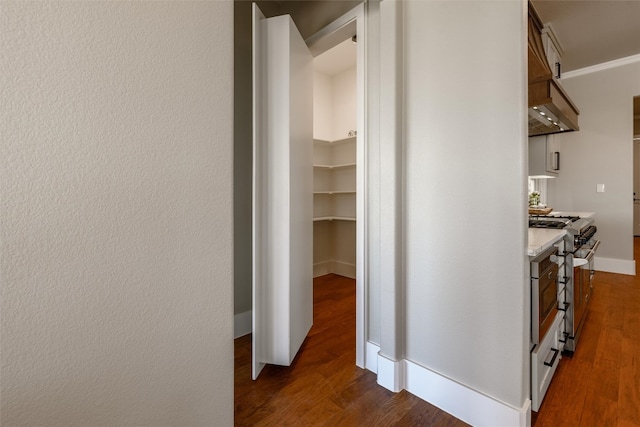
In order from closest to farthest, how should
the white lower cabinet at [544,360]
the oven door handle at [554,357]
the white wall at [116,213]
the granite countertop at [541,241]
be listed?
the white wall at [116,213] < the granite countertop at [541,241] < the white lower cabinet at [544,360] < the oven door handle at [554,357]

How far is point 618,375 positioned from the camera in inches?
68.8

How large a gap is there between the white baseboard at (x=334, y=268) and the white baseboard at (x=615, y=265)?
3462mm

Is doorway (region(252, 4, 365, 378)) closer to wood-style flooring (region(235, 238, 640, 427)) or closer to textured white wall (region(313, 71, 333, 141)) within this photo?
wood-style flooring (region(235, 238, 640, 427))

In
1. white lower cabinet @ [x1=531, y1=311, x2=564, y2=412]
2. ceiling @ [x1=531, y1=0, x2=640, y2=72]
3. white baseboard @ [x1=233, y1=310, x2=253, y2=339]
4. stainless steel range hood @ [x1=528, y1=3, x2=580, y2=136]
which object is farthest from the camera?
ceiling @ [x1=531, y1=0, x2=640, y2=72]

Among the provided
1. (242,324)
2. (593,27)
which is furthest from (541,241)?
(593,27)

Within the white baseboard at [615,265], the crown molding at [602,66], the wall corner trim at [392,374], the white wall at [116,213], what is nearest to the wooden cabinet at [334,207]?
the wall corner trim at [392,374]

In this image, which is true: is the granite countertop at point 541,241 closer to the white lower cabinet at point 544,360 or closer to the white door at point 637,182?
the white lower cabinet at point 544,360

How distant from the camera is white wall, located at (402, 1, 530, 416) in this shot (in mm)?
1272

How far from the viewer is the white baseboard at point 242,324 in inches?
91.1

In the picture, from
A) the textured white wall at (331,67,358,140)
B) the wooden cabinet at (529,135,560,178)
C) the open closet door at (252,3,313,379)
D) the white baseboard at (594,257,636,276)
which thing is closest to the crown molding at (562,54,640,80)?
the wooden cabinet at (529,135,560,178)

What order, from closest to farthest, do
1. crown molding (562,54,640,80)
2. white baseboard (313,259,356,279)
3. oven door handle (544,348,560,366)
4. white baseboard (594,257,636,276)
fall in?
oven door handle (544,348,560,366), crown molding (562,54,640,80), white baseboard (594,257,636,276), white baseboard (313,259,356,279)

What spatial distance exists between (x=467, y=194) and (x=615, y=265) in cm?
425

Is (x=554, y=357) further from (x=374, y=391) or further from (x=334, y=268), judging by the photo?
(x=334, y=268)

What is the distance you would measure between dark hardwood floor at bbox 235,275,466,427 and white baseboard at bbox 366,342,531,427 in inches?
1.7
